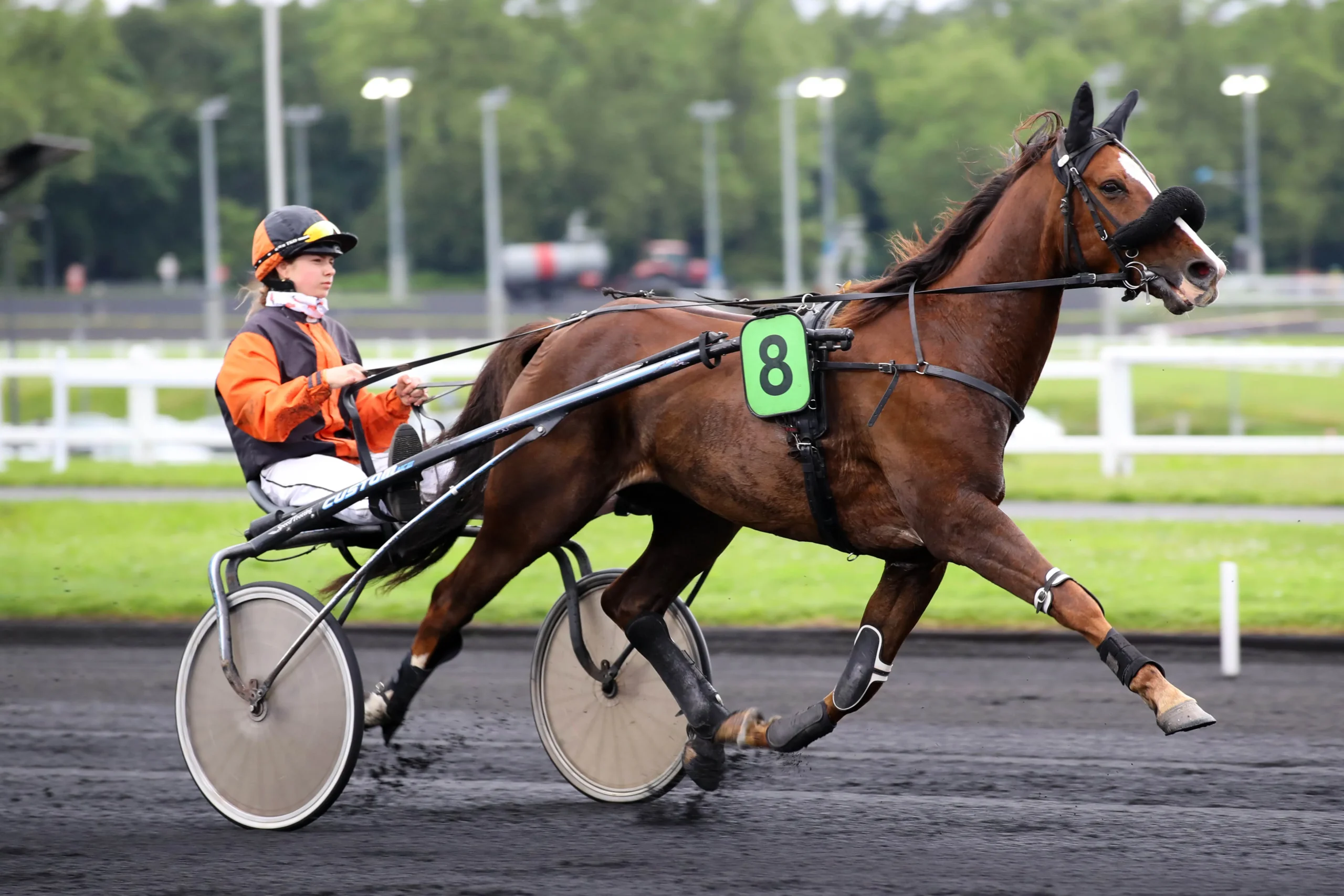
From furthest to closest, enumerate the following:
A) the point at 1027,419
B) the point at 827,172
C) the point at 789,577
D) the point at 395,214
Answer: the point at 395,214, the point at 827,172, the point at 1027,419, the point at 789,577

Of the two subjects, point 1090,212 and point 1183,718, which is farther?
point 1090,212

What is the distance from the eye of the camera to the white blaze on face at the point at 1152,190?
14.0 ft

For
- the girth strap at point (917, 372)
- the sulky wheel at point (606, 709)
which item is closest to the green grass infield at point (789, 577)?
the sulky wheel at point (606, 709)

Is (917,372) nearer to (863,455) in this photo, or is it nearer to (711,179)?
(863,455)

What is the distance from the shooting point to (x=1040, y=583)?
4293mm

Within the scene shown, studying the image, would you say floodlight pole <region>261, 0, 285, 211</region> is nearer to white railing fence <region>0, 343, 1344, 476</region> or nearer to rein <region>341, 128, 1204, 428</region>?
white railing fence <region>0, 343, 1344, 476</region>

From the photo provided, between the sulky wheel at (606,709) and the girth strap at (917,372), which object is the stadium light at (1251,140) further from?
the girth strap at (917,372)

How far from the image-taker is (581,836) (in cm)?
477

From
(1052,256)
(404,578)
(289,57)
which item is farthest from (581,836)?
(289,57)

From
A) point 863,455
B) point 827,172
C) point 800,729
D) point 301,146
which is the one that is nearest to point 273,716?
point 800,729

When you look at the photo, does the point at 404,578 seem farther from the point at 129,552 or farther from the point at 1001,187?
the point at 129,552

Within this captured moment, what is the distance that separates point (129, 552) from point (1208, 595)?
20.9 ft

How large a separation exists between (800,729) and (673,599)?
667 mm

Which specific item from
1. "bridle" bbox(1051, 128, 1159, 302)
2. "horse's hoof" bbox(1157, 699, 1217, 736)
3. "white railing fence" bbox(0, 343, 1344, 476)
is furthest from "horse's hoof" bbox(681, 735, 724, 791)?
"white railing fence" bbox(0, 343, 1344, 476)
